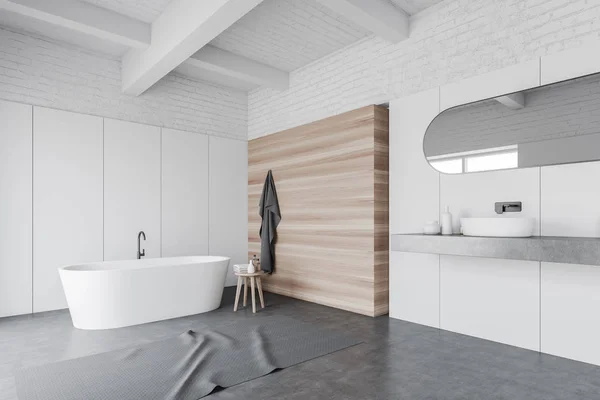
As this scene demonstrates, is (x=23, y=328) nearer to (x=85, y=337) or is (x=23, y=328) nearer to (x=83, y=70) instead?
(x=85, y=337)

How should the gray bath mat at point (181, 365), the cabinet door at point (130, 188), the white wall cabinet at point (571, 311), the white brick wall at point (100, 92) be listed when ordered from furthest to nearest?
the cabinet door at point (130, 188), the white brick wall at point (100, 92), the white wall cabinet at point (571, 311), the gray bath mat at point (181, 365)

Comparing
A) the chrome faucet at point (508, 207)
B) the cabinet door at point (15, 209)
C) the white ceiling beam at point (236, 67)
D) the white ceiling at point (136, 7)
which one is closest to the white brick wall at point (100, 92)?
the cabinet door at point (15, 209)

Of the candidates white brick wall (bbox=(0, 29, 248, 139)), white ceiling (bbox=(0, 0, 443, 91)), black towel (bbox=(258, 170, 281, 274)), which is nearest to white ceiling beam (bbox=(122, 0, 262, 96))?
white ceiling (bbox=(0, 0, 443, 91))

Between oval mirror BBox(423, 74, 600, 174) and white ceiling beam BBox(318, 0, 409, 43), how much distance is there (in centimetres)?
102

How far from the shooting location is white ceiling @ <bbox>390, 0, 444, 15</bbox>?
3.82 metres

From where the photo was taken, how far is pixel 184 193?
5.61 metres

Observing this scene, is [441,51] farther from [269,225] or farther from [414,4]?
[269,225]

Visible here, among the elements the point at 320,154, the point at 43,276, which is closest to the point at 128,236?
the point at 43,276

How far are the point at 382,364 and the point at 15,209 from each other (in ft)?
13.7

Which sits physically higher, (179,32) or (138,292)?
(179,32)

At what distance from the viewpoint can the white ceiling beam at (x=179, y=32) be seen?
3219mm

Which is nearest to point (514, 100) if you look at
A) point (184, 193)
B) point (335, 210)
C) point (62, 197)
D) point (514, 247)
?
point (514, 247)

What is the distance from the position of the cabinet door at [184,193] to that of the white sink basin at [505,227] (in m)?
3.93

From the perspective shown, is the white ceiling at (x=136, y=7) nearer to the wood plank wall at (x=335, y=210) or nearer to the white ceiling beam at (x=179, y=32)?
the white ceiling beam at (x=179, y=32)
